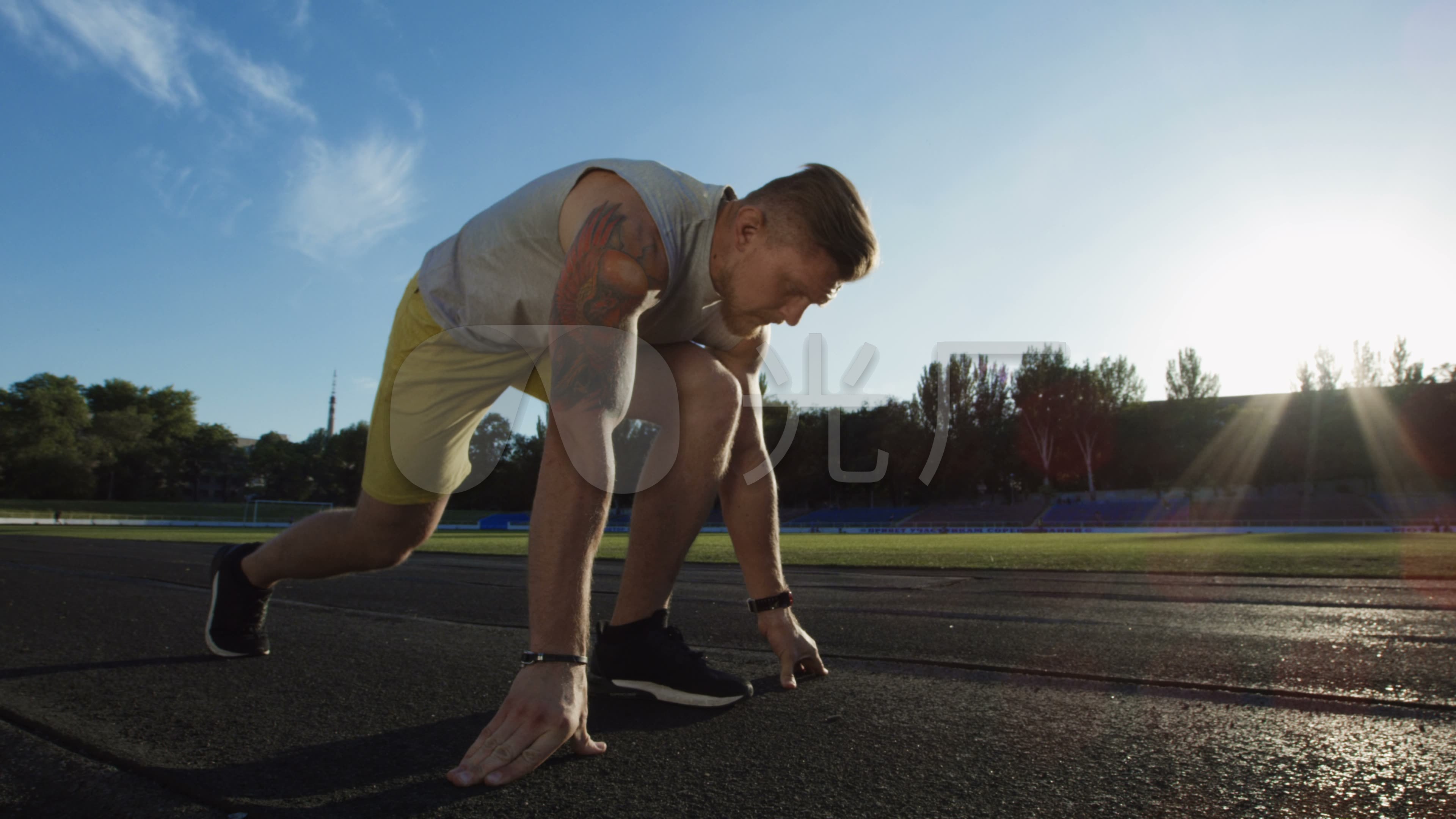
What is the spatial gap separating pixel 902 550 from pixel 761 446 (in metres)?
10.6

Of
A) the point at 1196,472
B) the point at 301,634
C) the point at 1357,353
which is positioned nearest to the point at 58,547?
the point at 301,634

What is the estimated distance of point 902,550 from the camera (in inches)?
494

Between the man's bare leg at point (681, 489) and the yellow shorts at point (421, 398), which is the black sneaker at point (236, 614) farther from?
the man's bare leg at point (681, 489)

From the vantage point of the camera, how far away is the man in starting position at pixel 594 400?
1.45m

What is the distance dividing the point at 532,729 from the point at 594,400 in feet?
1.93

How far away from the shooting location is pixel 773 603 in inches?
85.6

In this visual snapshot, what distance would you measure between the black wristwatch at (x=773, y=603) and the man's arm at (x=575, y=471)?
81 centimetres

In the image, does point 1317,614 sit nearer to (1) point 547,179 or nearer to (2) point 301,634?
(1) point 547,179

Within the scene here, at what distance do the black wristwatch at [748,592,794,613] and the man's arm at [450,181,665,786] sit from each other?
0.81 metres

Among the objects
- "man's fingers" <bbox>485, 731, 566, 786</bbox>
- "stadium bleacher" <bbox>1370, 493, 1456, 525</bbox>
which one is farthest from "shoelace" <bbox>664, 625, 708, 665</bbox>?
"stadium bleacher" <bbox>1370, 493, 1456, 525</bbox>

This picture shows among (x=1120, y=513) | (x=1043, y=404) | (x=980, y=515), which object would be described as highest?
(x=1043, y=404)

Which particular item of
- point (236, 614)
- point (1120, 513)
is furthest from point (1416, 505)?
point (236, 614)

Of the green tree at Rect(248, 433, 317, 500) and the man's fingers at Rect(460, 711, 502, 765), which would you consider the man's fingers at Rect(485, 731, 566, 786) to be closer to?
the man's fingers at Rect(460, 711, 502, 765)

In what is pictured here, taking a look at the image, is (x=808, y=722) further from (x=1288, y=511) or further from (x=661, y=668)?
(x=1288, y=511)
